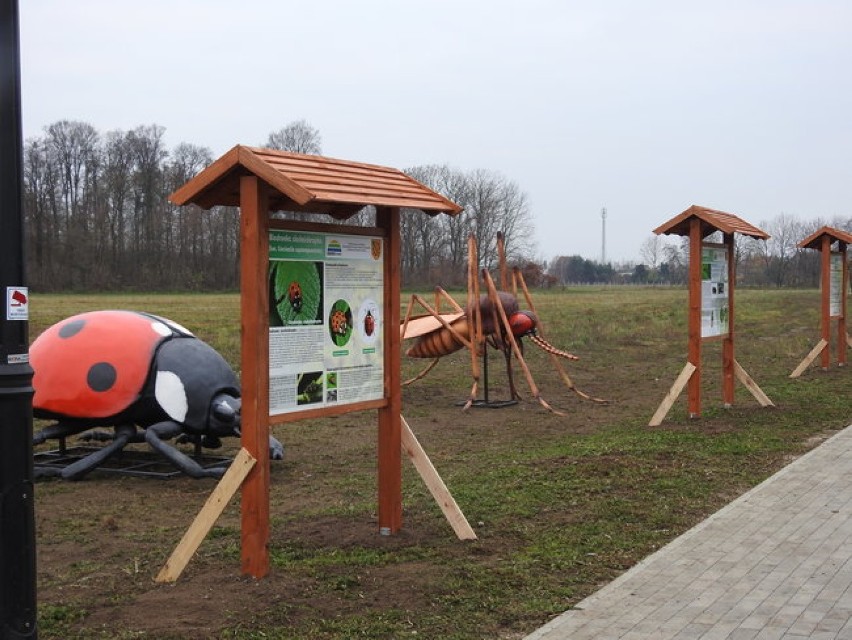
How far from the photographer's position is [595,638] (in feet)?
15.7

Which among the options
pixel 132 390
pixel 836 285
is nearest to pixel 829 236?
pixel 836 285

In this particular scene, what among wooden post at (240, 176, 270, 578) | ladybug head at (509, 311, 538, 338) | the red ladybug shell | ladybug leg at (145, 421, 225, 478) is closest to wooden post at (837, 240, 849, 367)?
ladybug head at (509, 311, 538, 338)

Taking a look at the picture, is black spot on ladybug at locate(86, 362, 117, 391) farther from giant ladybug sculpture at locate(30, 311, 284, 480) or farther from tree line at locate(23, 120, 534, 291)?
tree line at locate(23, 120, 534, 291)

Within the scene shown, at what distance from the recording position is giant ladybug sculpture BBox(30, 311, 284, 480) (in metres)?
9.23

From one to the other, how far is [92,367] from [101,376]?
144 millimetres

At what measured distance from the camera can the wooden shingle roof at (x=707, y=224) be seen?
12.4m

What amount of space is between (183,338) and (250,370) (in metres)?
4.42

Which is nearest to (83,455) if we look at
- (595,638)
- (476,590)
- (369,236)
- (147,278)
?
(369,236)

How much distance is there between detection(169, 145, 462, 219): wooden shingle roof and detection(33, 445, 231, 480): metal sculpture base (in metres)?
3.86

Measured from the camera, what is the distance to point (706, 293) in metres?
12.9

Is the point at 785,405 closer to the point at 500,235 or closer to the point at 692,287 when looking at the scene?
the point at 692,287

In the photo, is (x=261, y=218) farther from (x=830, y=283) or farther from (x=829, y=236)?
(x=829, y=236)

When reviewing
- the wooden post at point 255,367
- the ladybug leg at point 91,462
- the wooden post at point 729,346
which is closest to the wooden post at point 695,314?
the wooden post at point 729,346

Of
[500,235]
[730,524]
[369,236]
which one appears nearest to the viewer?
[369,236]
